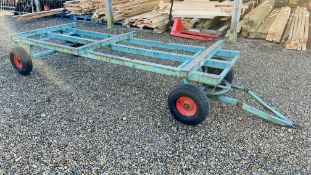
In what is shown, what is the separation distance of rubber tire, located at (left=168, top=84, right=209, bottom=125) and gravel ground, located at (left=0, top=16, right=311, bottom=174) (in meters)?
0.16

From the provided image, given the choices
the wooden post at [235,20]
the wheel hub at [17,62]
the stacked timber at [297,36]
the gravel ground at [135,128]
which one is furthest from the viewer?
the wooden post at [235,20]

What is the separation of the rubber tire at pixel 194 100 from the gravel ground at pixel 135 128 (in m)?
0.16

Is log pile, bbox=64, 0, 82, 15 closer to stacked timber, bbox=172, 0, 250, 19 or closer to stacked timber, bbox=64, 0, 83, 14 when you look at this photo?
stacked timber, bbox=64, 0, 83, 14

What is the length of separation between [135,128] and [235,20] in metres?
4.58

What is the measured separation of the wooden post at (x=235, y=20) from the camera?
656 centimetres

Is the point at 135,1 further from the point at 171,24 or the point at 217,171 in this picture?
the point at 217,171

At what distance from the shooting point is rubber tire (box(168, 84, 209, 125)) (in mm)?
3352

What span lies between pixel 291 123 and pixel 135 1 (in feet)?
26.0

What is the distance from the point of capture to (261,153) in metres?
3.17

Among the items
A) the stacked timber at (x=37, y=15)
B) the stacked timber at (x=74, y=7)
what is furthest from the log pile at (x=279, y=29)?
the stacked timber at (x=37, y=15)

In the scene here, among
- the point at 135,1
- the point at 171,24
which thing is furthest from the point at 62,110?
the point at 135,1

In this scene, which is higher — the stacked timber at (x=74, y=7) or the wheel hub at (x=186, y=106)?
the stacked timber at (x=74, y=7)

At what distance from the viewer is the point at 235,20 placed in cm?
677

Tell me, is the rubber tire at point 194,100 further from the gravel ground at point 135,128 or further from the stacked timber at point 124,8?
the stacked timber at point 124,8
